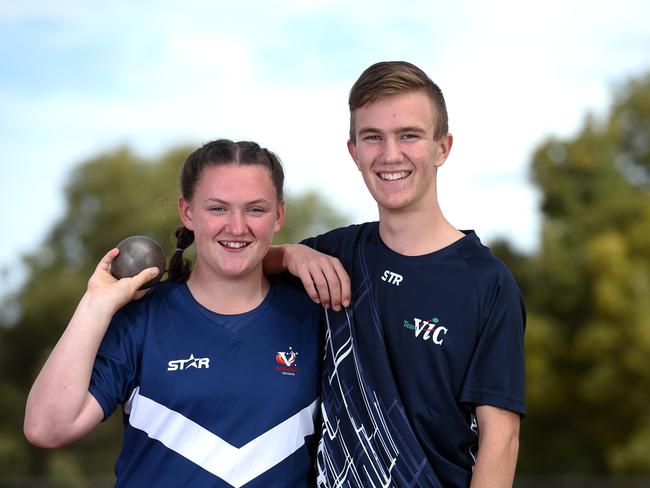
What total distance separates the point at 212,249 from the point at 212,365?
0.56 meters

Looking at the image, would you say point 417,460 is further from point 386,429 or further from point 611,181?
point 611,181

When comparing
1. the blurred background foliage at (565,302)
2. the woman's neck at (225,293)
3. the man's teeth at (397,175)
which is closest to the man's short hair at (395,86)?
the man's teeth at (397,175)

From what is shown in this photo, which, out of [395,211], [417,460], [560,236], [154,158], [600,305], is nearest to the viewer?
[417,460]

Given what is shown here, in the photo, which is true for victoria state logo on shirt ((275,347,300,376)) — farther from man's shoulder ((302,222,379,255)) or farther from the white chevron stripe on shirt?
man's shoulder ((302,222,379,255))

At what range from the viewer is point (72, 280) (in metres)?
35.8

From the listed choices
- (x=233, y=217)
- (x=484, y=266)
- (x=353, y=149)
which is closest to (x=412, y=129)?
(x=353, y=149)

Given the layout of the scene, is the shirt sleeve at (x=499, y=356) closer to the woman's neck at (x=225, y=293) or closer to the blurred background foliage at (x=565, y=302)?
the woman's neck at (x=225, y=293)

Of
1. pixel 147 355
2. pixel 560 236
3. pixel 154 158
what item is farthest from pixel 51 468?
pixel 147 355

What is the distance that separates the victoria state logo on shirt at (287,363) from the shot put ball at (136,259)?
0.71 meters

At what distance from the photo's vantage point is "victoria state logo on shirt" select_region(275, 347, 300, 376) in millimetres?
4623

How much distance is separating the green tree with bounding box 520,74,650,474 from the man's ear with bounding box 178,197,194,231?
23.4m

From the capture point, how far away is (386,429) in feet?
14.3

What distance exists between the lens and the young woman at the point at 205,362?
4.35m

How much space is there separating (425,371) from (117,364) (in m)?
1.44
